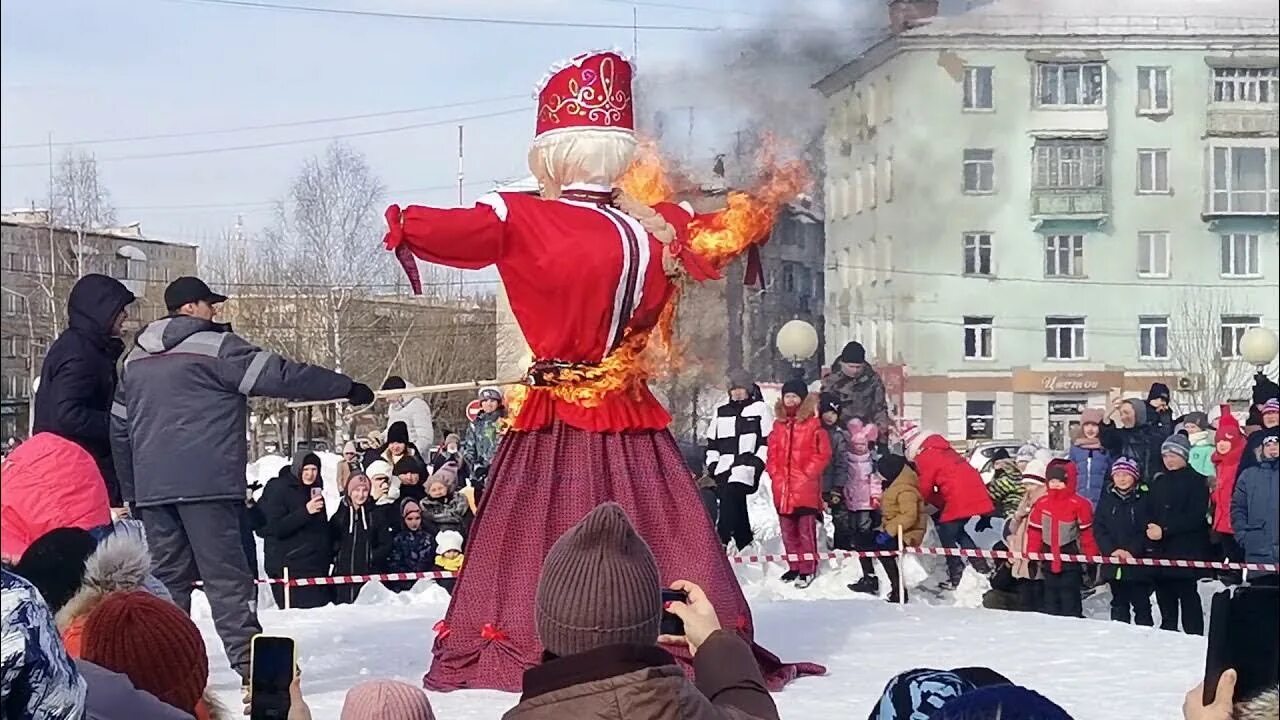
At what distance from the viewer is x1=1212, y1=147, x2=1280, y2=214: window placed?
23.9ft

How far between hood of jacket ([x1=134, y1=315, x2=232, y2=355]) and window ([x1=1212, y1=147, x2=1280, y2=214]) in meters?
4.97

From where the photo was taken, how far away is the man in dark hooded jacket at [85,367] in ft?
11.2

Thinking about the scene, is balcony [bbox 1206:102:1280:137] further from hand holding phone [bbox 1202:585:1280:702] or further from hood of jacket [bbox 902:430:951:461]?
hand holding phone [bbox 1202:585:1280:702]

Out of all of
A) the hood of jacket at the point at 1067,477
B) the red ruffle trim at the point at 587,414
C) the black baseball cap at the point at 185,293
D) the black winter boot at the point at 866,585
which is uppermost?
the black baseball cap at the point at 185,293

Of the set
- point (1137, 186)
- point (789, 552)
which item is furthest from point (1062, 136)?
point (789, 552)

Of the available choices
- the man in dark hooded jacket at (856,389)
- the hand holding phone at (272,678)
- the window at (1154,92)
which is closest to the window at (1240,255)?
the window at (1154,92)

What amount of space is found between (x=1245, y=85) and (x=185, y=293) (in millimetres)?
4954

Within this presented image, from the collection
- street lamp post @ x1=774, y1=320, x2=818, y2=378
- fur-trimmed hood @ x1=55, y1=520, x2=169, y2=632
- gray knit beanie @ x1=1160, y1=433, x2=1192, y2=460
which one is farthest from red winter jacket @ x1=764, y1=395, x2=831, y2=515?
fur-trimmed hood @ x1=55, y1=520, x2=169, y2=632

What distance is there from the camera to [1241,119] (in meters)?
6.88

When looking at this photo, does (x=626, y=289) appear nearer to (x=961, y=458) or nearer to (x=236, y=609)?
(x=236, y=609)

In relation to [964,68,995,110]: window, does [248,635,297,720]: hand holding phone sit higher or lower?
lower

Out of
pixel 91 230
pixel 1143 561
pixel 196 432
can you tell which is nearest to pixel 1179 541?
pixel 1143 561

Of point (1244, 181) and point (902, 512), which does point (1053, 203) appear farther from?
point (902, 512)

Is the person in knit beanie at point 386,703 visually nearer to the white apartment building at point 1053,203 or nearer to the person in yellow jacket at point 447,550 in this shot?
the person in yellow jacket at point 447,550
